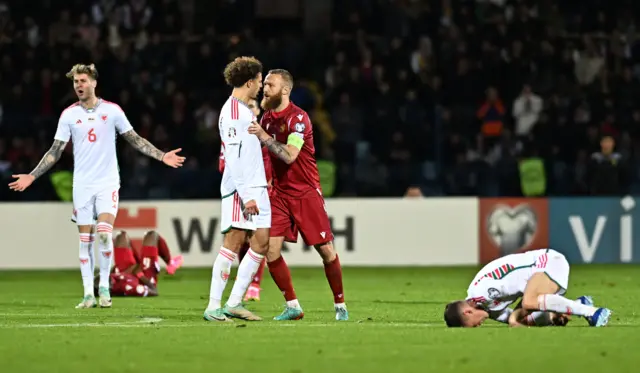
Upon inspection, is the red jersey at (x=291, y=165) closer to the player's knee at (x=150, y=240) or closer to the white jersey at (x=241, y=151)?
the white jersey at (x=241, y=151)

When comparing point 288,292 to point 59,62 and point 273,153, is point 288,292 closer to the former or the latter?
point 273,153

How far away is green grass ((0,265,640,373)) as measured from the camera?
27.1 feet

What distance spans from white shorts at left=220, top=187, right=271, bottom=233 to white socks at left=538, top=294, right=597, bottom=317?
8.37ft

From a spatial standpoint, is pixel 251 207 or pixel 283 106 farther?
pixel 283 106

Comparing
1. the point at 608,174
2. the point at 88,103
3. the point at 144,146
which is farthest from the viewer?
the point at 608,174

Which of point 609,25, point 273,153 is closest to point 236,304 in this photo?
point 273,153

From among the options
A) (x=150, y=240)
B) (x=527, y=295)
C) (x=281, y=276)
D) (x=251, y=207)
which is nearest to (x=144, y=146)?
(x=281, y=276)

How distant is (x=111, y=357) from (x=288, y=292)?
356 centimetres

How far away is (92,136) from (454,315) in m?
5.13

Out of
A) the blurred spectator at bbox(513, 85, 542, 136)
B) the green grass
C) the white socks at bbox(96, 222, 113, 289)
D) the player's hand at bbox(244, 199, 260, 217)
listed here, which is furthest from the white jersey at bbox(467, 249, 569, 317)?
the blurred spectator at bbox(513, 85, 542, 136)

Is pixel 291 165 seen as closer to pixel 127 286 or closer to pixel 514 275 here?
pixel 514 275

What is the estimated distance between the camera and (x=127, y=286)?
15883 millimetres

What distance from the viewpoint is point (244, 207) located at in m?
11.3

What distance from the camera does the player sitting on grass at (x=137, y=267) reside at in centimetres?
1590
